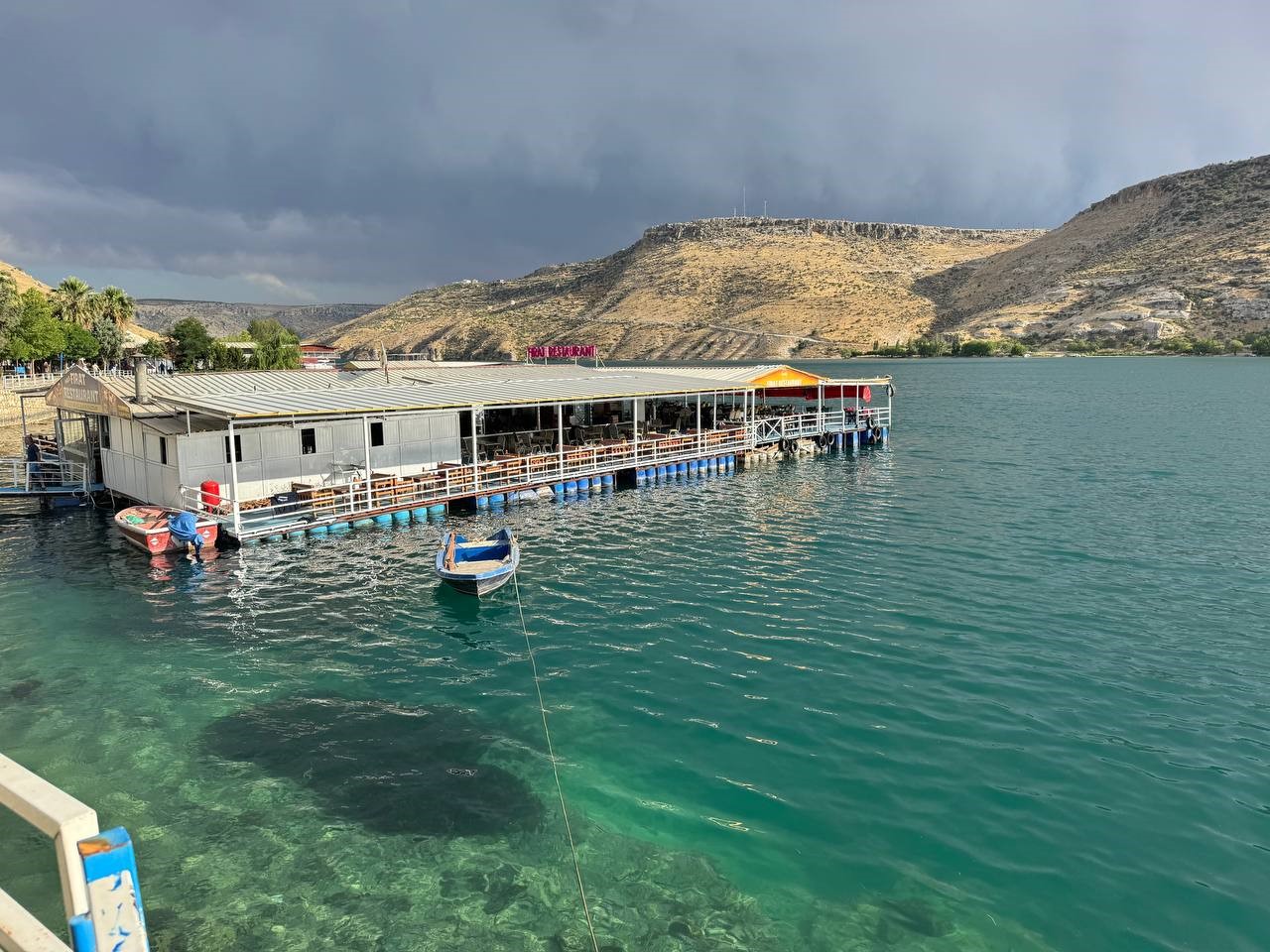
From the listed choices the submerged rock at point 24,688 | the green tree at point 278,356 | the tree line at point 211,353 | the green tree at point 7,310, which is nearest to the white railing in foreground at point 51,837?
the submerged rock at point 24,688

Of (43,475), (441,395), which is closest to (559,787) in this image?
(441,395)

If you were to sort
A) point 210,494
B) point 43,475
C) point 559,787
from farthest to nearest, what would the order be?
1. point 43,475
2. point 210,494
3. point 559,787

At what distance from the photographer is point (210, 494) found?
25.4m

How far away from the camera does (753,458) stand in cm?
4422

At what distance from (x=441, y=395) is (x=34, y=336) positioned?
49277 millimetres

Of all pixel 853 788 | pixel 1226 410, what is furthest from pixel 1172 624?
pixel 1226 410

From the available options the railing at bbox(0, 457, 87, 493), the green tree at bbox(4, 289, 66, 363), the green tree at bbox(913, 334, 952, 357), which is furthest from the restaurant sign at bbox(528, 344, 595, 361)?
the green tree at bbox(913, 334, 952, 357)

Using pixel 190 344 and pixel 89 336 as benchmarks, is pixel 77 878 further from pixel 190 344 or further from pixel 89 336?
pixel 190 344

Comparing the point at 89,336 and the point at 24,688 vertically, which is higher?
the point at 89,336

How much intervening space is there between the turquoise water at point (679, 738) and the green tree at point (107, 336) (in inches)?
2232

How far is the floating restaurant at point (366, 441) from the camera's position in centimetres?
2631

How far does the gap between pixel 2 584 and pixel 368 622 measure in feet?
38.9

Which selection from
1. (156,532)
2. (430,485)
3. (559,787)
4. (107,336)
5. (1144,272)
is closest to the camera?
(559,787)

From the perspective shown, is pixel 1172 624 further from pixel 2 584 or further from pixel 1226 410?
pixel 1226 410
